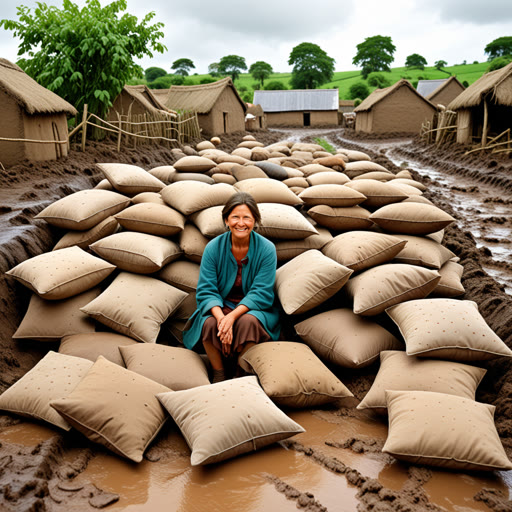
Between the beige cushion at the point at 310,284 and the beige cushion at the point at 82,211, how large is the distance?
1836 millimetres

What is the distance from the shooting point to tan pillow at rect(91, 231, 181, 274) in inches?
146

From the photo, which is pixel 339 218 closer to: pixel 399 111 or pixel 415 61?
pixel 399 111

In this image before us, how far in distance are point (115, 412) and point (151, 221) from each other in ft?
6.79

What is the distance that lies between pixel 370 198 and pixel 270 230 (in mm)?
1420

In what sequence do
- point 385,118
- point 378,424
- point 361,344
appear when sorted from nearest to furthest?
point 378,424
point 361,344
point 385,118

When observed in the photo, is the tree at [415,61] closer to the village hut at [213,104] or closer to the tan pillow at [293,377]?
the village hut at [213,104]

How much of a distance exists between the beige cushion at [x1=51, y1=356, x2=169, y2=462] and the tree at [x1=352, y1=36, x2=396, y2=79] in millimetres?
65298

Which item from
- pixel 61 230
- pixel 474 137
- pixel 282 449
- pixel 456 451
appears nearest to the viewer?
pixel 456 451

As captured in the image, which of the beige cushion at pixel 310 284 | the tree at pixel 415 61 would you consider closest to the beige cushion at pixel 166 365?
the beige cushion at pixel 310 284

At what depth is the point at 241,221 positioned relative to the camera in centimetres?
317

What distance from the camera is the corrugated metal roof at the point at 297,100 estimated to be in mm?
34812

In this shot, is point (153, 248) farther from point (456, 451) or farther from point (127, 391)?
point (456, 451)

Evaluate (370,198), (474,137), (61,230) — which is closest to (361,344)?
(370,198)

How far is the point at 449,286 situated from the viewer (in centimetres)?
379
